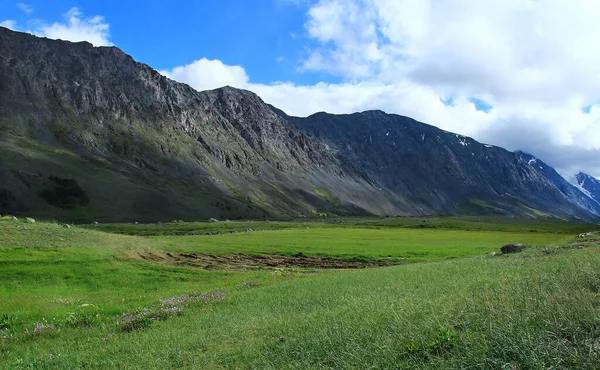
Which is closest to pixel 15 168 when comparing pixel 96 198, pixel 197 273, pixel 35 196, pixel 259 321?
pixel 35 196

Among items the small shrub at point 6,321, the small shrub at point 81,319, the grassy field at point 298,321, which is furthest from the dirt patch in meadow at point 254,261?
the small shrub at point 6,321

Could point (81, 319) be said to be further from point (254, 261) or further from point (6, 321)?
point (254, 261)

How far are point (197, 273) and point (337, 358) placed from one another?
27003mm

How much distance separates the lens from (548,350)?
642 centimetres

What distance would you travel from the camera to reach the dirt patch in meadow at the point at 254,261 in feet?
129

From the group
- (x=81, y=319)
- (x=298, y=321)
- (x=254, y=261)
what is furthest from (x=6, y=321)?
(x=254, y=261)

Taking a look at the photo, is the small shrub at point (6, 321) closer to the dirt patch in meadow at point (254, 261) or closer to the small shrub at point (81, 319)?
the small shrub at point (81, 319)

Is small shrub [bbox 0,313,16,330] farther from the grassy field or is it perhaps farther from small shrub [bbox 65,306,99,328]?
small shrub [bbox 65,306,99,328]

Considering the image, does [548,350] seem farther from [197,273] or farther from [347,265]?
[347,265]

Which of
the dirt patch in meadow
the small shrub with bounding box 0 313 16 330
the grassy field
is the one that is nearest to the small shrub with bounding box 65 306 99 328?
the grassy field

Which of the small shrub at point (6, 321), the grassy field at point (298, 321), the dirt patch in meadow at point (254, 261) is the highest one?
the grassy field at point (298, 321)

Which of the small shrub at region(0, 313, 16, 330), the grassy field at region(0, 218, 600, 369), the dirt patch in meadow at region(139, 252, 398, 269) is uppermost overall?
the grassy field at region(0, 218, 600, 369)

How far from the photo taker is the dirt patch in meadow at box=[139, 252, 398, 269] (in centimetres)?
3925

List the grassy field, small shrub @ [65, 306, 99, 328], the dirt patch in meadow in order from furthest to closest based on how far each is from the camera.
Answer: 1. the dirt patch in meadow
2. small shrub @ [65, 306, 99, 328]
3. the grassy field
